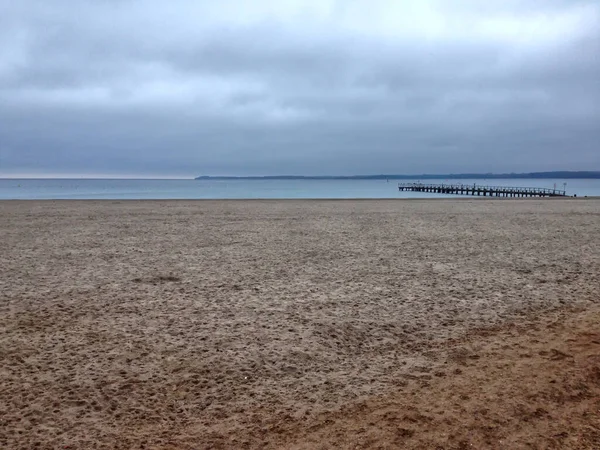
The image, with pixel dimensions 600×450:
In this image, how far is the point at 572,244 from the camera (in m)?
13.5

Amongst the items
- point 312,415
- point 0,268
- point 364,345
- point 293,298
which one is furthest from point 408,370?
point 0,268

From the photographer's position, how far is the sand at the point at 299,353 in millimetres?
3703

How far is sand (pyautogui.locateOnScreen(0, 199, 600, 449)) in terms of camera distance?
3.70 metres

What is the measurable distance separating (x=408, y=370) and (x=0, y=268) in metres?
8.74

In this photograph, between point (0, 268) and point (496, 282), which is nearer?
point (496, 282)

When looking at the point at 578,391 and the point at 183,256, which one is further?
the point at 183,256

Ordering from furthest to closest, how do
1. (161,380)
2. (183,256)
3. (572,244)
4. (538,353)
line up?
(572,244), (183,256), (538,353), (161,380)

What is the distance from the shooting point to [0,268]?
989 centimetres

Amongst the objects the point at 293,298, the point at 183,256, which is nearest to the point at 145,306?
the point at 293,298

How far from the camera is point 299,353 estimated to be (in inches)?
205

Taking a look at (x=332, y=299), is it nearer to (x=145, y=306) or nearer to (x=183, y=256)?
(x=145, y=306)

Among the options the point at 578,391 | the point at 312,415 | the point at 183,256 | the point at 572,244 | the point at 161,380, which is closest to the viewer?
the point at 312,415

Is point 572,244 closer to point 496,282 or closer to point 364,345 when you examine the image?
point 496,282

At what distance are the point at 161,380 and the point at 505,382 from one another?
3.12 meters
